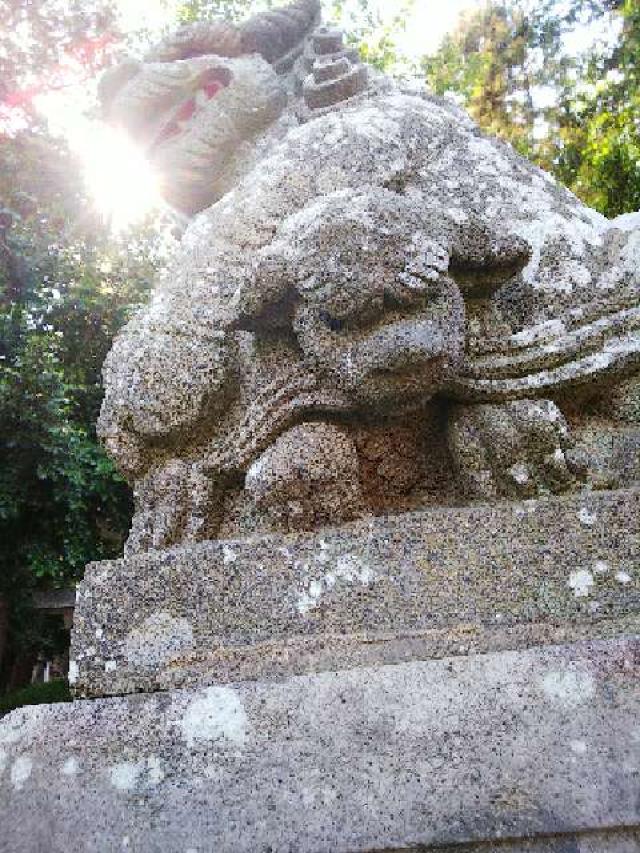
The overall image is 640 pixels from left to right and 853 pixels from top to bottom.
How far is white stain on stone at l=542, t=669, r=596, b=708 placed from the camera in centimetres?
163

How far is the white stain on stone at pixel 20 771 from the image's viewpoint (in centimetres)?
171

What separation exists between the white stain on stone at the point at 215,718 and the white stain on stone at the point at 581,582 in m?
0.76

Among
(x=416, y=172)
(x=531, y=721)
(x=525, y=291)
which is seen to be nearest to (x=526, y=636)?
(x=531, y=721)

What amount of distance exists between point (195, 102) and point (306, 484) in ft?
9.23

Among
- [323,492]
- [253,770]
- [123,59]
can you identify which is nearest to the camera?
[253,770]

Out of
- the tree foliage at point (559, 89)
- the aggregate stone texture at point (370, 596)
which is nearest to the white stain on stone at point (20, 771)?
the aggregate stone texture at point (370, 596)

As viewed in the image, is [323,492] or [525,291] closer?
[323,492]

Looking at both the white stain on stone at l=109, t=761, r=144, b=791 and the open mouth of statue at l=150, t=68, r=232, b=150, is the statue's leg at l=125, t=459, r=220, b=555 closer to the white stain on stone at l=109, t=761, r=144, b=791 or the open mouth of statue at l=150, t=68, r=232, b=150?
the white stain on stone at l=109, t=761, r=144, b=791

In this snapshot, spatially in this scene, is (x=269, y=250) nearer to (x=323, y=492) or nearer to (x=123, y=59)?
(x=323, y=492)

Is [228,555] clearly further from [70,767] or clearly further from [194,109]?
[194,109]

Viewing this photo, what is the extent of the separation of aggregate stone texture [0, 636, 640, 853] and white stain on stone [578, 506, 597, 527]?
1.11 ft

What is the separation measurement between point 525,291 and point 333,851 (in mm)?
1742

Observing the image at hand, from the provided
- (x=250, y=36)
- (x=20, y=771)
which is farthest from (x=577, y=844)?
(x=250, y=36)

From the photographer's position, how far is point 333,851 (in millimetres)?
1521
